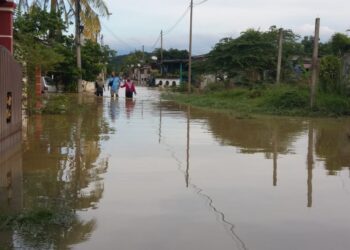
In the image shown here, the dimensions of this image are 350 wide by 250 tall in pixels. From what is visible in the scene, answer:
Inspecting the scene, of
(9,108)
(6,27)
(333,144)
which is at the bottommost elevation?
(333,144)

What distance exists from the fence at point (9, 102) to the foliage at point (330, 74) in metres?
14.0

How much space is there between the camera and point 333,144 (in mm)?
13461

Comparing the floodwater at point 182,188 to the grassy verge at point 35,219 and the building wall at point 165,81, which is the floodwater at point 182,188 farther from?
the building wall at point 165,81

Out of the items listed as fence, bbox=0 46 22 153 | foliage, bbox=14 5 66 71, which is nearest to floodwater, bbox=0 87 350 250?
fence, bbox=0 46 22 153

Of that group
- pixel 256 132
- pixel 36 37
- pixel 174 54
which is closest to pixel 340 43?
pixel 36 37

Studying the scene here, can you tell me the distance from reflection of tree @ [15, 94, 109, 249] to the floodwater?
2 centimetres

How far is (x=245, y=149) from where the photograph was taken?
1228cm

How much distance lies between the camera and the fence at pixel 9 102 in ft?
36.3

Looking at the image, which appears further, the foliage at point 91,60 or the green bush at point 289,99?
the foliage at point 91,60

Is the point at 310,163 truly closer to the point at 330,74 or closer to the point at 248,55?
the point at 330,74

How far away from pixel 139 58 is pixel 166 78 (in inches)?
1547

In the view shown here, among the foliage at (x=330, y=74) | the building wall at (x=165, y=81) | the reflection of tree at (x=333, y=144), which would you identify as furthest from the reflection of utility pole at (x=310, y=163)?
the building wall at (x=165, y=81)

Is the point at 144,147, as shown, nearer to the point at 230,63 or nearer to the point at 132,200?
the point at 132,200

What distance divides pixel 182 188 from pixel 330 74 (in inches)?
670
